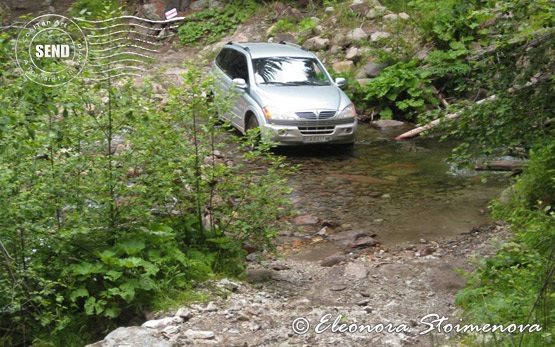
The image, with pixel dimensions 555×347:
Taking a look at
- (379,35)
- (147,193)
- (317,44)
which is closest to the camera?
(147,193)

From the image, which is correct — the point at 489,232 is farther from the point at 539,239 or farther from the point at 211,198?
the point at 211,198

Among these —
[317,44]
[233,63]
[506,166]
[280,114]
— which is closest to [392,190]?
[506,166]

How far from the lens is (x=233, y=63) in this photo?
612 inches

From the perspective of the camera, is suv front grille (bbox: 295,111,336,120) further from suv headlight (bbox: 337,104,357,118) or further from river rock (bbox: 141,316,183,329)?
river rock (bbox: 141,316,183,329)

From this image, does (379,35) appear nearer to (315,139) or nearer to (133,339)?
(315,139)

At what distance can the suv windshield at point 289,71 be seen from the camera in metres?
14.5

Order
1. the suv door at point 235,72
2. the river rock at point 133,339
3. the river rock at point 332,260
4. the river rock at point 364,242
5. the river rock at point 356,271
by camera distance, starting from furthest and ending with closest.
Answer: the suv door at point 235,72 < the river rock at point 364,242 < the river rock at point 332,260 < the river rock at point 356,271 < the river rock at point 133,339

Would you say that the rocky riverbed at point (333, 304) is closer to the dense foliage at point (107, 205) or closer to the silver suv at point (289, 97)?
the dense foliage at point (107, 205)

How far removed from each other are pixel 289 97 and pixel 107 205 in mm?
7389

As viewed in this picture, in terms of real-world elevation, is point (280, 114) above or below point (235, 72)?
below

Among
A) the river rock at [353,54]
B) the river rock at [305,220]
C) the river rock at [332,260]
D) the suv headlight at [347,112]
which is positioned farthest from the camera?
the river rock at [353,54]

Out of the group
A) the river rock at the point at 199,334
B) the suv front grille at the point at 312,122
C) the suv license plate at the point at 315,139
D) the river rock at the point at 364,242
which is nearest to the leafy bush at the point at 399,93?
the suv front grille at the point at 312,122

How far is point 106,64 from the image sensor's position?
6.73 m

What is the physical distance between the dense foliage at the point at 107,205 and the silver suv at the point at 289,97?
17.2 ft
